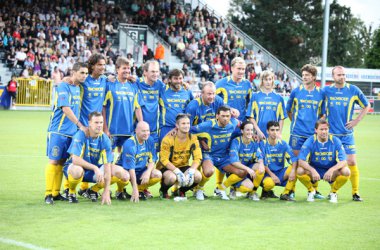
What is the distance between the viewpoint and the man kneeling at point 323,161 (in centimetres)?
848

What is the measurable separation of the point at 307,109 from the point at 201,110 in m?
1.56

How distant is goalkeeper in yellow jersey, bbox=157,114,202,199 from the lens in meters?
8.34

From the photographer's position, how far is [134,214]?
23.5ft

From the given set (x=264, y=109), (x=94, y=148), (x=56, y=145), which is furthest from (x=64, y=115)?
(x=264, y=109)

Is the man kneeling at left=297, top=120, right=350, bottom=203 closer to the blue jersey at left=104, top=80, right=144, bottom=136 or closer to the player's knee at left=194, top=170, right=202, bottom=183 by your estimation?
the player's knee at left=194, top=170, right=202, bottom=183

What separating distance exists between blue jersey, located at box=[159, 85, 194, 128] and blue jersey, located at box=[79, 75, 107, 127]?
1.07 m

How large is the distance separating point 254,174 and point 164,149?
129cm

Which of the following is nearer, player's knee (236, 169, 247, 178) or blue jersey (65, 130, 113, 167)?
blue jersey (65, 130, 113, 167)

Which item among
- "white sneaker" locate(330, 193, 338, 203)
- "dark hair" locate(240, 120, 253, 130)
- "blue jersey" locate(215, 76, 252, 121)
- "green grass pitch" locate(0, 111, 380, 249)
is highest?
"blue jersey" locate(215, 76, 252, 121)

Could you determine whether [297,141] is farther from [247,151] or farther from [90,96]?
[90,96]

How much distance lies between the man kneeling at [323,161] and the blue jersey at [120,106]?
2.44 meters

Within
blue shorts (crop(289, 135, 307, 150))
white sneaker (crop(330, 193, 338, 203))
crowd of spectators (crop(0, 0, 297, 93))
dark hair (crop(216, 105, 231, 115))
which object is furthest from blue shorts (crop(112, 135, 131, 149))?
crowd of spectators (crop(0, 0, 297, 93))

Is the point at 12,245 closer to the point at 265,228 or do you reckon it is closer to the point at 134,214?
the point at 134,214

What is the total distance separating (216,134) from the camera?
888cm
